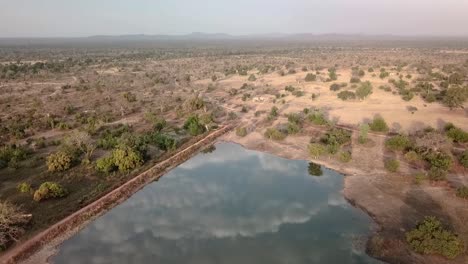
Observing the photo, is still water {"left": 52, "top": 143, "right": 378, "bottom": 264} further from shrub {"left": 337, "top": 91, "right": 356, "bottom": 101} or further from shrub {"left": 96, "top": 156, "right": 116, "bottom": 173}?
shrub {"left": 337, "top": 91, "right": 356, "bottom": 101}

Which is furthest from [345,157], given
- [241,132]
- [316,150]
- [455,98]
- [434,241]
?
[455,98]

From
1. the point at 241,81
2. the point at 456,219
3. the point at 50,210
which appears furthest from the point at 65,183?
the point at 241,81

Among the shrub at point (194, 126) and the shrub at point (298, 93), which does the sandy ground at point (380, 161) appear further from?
the shrub at point (194, 126)

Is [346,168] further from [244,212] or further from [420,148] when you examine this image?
[244,212]

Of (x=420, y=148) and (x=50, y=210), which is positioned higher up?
(x=420, y=148)

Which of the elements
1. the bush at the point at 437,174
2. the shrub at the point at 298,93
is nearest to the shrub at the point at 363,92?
the shrub at the point at 298,93

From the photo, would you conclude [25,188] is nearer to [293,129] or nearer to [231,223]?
[231,223]
